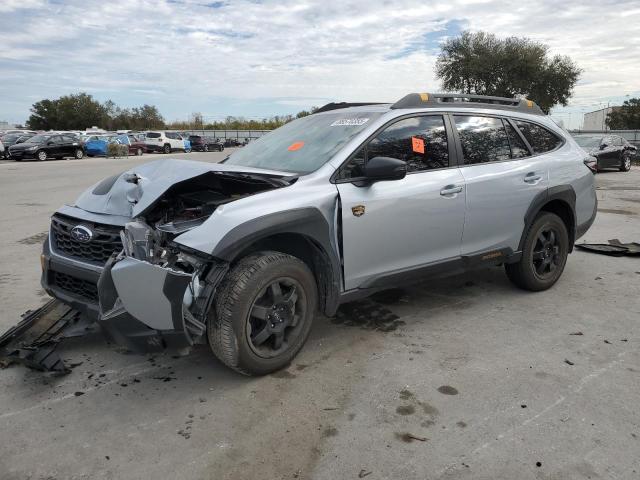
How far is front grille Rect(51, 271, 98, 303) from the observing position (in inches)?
136

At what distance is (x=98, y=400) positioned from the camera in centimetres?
329

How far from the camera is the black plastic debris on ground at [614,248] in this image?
6909 mm

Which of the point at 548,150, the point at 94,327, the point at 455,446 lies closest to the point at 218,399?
the point at 94,327

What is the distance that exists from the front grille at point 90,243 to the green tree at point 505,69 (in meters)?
38.3

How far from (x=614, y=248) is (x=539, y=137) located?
9.08 ft

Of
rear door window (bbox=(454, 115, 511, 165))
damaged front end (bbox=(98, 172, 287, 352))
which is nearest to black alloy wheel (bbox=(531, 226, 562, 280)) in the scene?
rear door window (bbox=(454, 115, 511, 165))

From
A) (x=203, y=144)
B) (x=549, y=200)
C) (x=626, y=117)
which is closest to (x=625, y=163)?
(x=549, y=200)

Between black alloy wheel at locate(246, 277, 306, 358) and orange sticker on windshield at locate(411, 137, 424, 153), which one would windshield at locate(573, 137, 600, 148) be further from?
black alloy wheel at locate(246, 277, 306, 358)

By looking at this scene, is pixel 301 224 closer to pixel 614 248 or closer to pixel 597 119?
pixel 614 248

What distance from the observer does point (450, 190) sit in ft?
14.0

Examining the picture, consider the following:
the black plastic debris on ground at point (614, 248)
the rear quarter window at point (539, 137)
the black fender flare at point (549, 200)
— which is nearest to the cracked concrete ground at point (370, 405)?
the black fender flare at point (549, 200)

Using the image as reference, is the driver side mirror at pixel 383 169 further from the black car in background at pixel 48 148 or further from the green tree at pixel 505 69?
the green tree at pixel 505 69

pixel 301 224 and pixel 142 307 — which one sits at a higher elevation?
pixel 301 224

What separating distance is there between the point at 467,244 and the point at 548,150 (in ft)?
4.97
